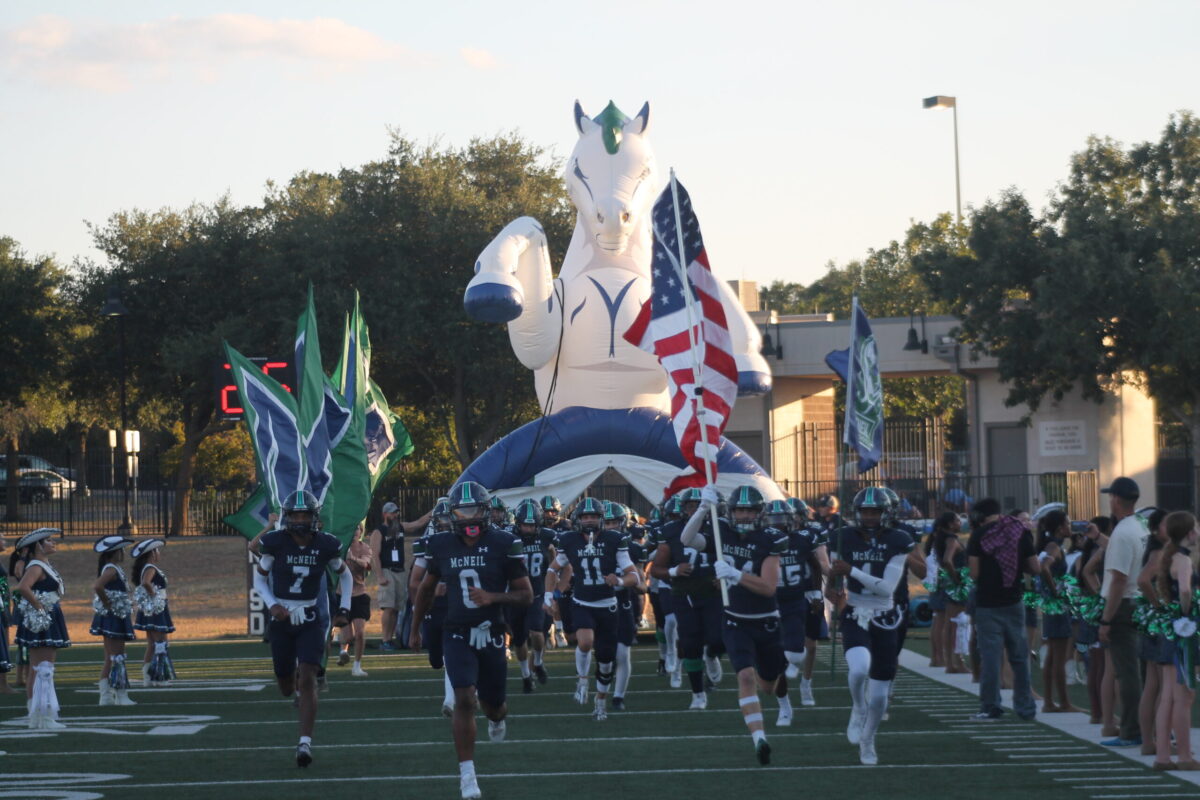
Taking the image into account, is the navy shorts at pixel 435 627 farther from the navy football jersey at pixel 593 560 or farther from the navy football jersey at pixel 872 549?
the navy football jersey at pixel 872 549

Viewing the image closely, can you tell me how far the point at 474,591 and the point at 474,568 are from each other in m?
0.16

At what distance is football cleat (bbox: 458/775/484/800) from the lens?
9.59 meters

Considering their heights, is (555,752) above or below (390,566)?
below

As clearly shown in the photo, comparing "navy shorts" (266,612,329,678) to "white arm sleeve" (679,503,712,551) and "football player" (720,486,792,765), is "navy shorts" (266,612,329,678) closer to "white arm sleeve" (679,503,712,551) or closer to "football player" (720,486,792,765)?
"white arm sleeve" (679,503,712,551)

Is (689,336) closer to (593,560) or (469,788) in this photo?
(593,560)

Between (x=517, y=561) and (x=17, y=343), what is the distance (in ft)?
109

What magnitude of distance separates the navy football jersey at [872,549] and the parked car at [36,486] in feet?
108

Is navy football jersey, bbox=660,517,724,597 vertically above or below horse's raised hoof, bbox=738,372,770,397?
below

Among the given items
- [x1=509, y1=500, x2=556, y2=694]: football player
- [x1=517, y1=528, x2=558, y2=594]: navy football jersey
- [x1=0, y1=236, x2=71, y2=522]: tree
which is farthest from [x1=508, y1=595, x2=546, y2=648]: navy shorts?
[x1=0, y1=236, x2=71, y2=522]: tree

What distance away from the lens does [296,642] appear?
11461 millimetres

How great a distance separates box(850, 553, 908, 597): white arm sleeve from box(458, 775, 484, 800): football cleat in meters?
2.86

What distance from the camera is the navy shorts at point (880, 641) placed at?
35.4 ft

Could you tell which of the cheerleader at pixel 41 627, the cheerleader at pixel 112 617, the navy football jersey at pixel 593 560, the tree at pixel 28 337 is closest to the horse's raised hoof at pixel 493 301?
the cheerleader at pixel 112 617

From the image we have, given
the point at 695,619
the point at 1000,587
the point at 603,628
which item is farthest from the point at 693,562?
the point at 1000,587
